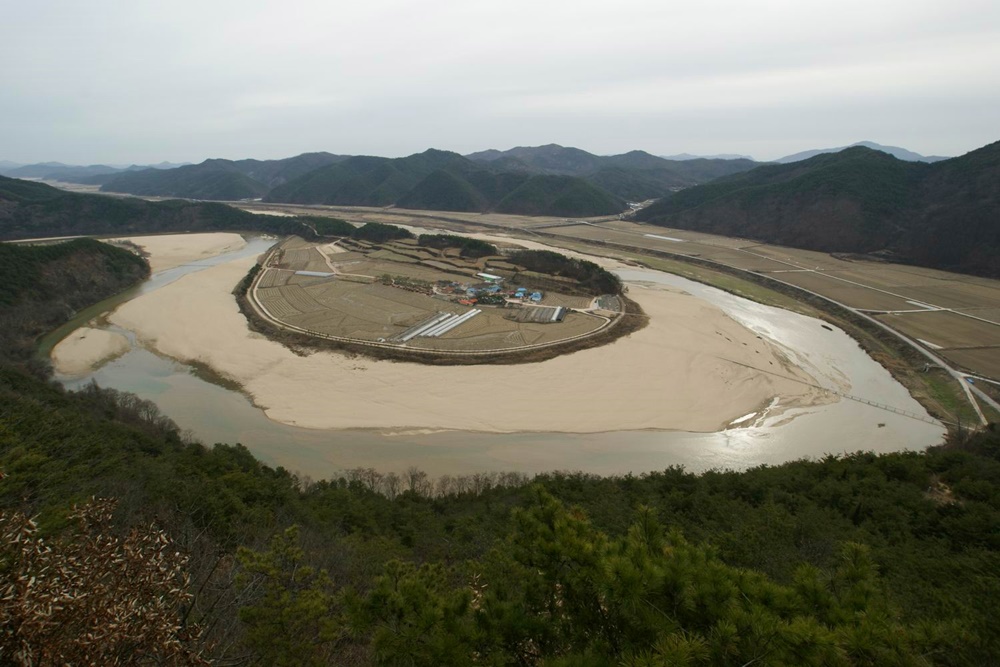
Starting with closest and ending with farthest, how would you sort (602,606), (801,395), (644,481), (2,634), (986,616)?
(2,634), (602,606), (986,616), (644,481), (801,395)

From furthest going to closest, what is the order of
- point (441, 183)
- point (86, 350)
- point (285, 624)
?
point (441, 183), point (86, 350), point (285, 624)

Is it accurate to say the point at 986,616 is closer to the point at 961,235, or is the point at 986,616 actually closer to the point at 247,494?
the point at 247,494

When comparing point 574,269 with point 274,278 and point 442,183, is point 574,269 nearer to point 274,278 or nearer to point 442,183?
point 274,278

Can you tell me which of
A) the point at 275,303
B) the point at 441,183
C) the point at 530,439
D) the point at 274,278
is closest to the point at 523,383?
the point at 530,439

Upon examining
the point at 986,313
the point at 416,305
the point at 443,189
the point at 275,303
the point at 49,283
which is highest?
the point at 443,189

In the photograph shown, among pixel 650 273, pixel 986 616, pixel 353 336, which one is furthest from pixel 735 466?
Result: pixel 650 273

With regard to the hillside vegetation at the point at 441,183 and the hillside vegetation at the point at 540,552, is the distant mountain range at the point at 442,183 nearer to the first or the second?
the hillside vegetation at the point at 441,183
